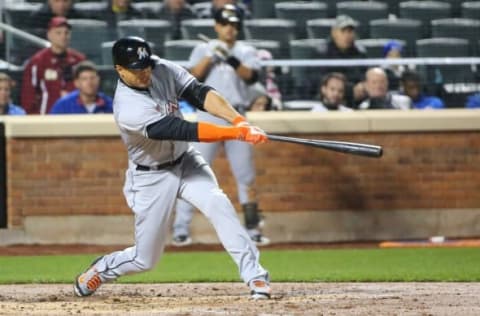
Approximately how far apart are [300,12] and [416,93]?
147 cm

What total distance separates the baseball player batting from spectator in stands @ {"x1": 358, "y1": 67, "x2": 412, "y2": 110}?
5.00 m

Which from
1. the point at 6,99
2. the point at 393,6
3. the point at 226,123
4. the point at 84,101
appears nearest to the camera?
the point at 226,123

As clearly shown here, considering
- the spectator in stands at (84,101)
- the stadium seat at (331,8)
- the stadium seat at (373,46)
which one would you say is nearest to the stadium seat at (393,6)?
the stadium seat at (373,46)

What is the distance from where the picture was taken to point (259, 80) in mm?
12664

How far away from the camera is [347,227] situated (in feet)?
40.9

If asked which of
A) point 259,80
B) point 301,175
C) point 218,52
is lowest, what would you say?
point 301,175

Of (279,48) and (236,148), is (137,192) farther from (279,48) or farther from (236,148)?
(279,48)

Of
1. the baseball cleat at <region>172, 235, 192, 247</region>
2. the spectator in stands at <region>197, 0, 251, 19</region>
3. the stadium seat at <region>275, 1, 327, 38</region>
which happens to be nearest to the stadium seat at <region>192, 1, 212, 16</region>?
the spectator in stands at <region>197, 0, 251, 19</region>

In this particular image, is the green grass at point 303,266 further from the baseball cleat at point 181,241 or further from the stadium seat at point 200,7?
the stadium seat at point 200,7

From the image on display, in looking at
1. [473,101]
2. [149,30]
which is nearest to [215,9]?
[149,30]

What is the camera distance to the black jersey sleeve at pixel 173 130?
7055 mm

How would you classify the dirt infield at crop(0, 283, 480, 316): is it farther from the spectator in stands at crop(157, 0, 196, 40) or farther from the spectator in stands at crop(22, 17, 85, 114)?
the spectator in stands at crop(157, 0, 196, 40)

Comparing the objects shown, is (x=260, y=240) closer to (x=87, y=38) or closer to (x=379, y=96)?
(x=379, y=96)

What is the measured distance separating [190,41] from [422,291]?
215 inches
